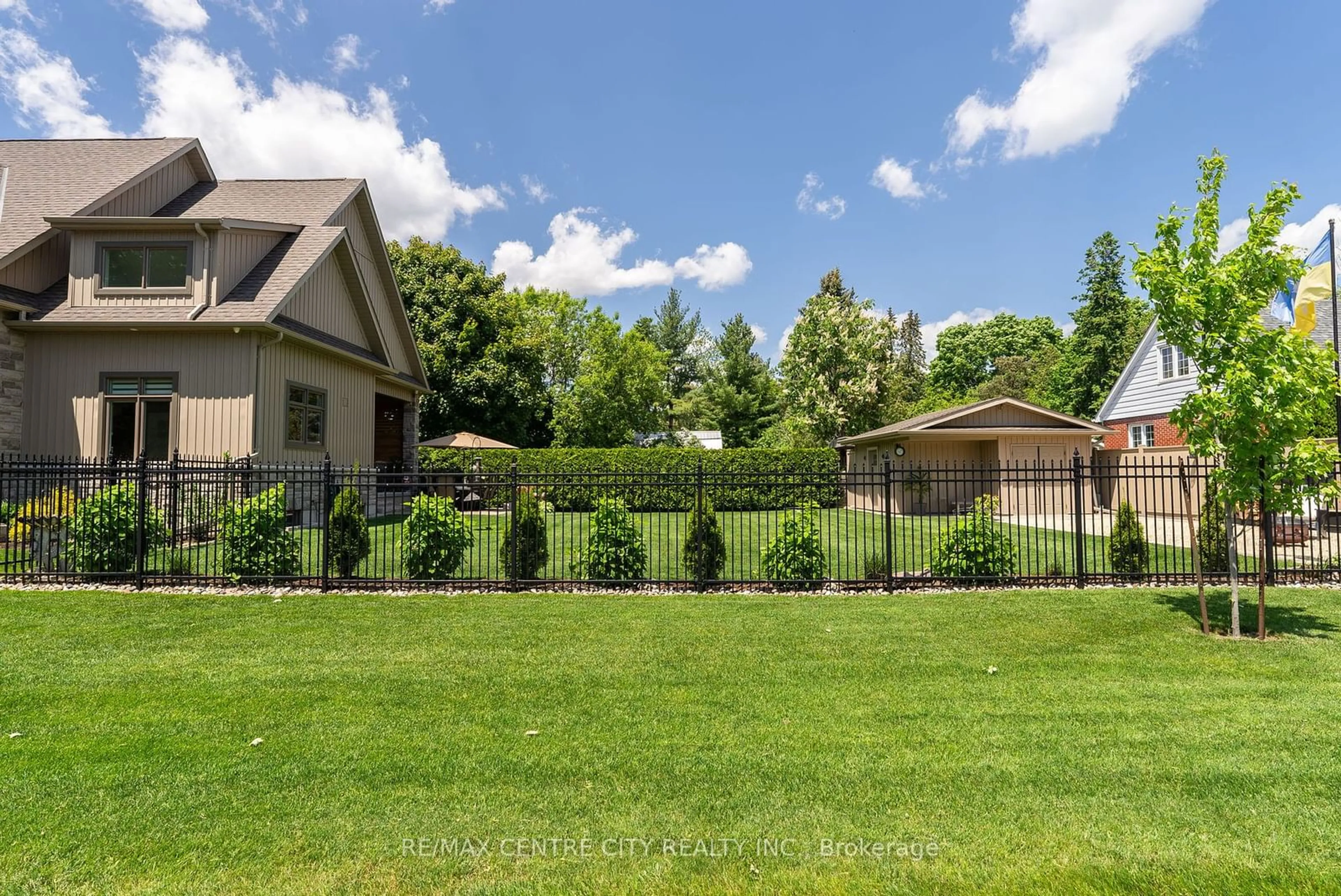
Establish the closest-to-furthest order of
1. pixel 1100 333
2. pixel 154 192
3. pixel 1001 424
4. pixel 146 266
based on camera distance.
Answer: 1. pixel 146 266
2. pixel 154 192
3. pixel 1001 424
4. pixel 1100 333

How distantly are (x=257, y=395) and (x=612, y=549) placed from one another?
28.8 feet

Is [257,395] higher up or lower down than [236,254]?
lower down

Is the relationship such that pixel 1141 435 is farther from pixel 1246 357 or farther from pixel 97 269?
pixel 97 269

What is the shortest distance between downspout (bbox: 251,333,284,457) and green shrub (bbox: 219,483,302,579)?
484 cm

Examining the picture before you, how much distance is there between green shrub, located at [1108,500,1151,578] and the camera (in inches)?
345

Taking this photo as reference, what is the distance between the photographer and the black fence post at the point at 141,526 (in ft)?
26.6

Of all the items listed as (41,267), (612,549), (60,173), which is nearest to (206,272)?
(41,267)

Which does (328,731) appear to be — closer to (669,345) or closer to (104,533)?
(104,533)

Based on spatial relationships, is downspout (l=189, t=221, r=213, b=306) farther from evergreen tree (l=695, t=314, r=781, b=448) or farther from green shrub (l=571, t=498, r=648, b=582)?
evergreen tree (l=695, t=314, r=781, b=448)

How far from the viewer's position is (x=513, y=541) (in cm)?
827

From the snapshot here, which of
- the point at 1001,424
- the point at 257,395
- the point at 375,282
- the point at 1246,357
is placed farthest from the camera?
the point at 1001,424

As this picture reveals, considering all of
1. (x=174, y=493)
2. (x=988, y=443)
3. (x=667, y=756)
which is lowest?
(x=667, y=756)

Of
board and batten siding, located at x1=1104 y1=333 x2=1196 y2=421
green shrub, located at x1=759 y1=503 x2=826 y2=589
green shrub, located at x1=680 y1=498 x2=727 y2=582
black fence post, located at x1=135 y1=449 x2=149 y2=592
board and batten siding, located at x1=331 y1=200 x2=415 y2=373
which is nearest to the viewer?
black fence post, located at x1=135 y1=449 x2=149 y2=592

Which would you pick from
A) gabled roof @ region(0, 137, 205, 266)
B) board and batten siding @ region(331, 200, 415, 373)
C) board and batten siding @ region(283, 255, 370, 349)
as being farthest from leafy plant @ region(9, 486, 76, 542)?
board and batten siding @ region(331, 200, 415, 373)
